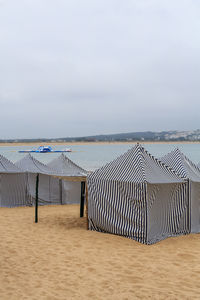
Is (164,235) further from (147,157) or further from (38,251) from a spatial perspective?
(38,251)

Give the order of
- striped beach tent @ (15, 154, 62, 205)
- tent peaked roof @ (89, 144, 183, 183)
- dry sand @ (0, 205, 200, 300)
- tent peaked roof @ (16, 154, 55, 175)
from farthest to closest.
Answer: striped beach tent @ (15, 154, 62, 205) < tent peaked roof @ (16, 154, 55, 175) < tent peaked roof @ (89, 144, 183, 183) < dry sand @ (0, 205, 200, 300)

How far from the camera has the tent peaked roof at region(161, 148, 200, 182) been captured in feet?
37.5

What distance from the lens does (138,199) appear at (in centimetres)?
1019

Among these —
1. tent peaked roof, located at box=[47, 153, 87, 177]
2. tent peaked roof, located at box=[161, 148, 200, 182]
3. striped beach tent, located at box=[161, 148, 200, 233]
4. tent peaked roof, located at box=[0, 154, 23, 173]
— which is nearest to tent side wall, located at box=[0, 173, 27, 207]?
tent peaked roof, located at box=[0, 154, 23, 173]

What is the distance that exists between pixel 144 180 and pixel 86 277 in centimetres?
370

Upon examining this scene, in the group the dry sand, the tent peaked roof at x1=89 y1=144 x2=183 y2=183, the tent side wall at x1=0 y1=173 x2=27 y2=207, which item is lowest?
the dry sand

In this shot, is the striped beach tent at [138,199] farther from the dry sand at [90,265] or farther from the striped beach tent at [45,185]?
the striped beach tent at [45,185]

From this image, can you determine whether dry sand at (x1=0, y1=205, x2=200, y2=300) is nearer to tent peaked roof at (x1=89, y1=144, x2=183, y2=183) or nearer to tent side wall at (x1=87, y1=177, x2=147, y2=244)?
tent side wall at (x1=87, y1=177, x2=147, y2=244)

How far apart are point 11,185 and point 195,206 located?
351 inches

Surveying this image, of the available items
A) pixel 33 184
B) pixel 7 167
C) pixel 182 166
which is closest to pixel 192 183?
pixel 182 166

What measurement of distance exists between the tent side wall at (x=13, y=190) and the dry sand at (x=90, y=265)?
487 centimetres

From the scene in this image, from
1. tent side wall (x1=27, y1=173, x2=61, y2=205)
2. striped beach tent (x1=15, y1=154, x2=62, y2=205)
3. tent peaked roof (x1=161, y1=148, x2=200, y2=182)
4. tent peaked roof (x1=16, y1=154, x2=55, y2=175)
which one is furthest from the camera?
tent side wall (x1=27, y1=173, x2=61, y2=205)

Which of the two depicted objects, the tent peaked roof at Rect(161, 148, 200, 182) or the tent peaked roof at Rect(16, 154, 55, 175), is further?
the tent peaked roof at Rect(16, 154, 55, 175)

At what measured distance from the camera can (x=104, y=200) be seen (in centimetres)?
1115
